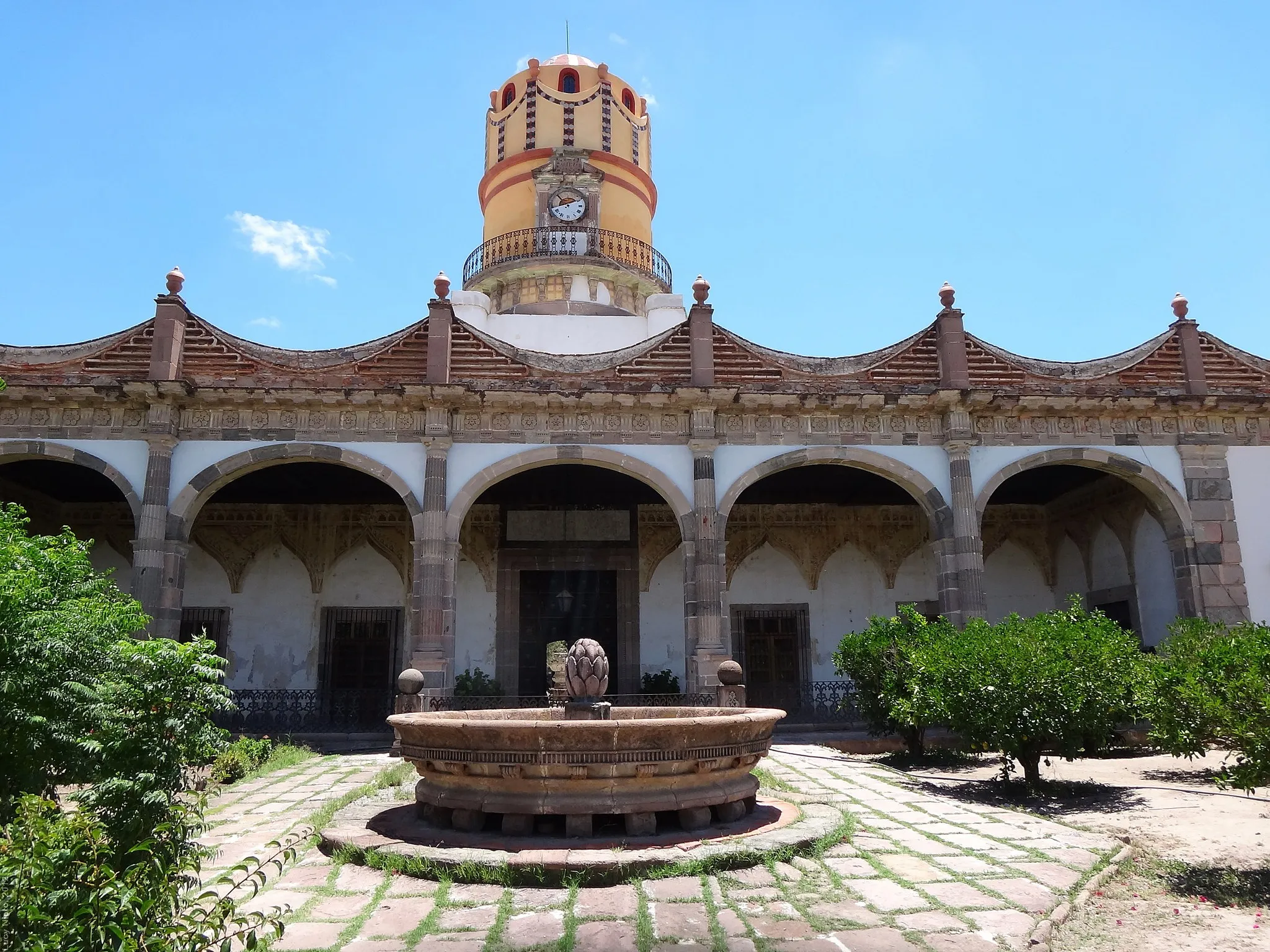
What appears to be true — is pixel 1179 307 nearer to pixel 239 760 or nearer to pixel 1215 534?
pixel 1215 534

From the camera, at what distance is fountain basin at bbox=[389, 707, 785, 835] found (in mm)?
5262

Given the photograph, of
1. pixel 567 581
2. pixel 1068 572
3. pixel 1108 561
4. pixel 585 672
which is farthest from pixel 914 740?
pixel 1068 572

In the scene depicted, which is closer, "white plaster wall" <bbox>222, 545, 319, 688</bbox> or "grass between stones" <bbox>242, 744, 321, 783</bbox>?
"grass between stones" <bbox>242, 744, 321, 783</bbox>

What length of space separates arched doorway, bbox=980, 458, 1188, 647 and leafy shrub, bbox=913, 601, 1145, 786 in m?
5.15

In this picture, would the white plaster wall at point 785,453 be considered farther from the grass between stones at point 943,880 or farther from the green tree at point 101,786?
the green tree at point 101,786

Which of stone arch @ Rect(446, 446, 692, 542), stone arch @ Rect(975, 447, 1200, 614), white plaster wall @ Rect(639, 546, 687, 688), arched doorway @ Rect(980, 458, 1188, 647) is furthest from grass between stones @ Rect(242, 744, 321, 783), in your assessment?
arched doorway @ Rect(980, 458, 1188, 647)

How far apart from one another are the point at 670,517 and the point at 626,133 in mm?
10081

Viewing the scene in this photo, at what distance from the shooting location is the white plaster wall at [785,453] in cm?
1234

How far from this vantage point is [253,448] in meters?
12.0

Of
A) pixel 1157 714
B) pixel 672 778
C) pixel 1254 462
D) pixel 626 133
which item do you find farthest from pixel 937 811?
pixel 626 133

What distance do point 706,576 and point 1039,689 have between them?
5245 mm

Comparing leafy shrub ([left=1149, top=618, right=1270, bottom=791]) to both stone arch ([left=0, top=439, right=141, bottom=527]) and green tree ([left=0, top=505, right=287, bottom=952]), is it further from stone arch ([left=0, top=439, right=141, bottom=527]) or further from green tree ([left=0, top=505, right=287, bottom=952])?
stone arch ([left=0, top=439, right=141, bottom=527])

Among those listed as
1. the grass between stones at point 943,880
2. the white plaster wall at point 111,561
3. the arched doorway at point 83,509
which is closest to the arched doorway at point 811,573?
the grass between stones at point 943,880

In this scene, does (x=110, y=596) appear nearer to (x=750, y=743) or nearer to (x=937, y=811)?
(x=750, y=743)
